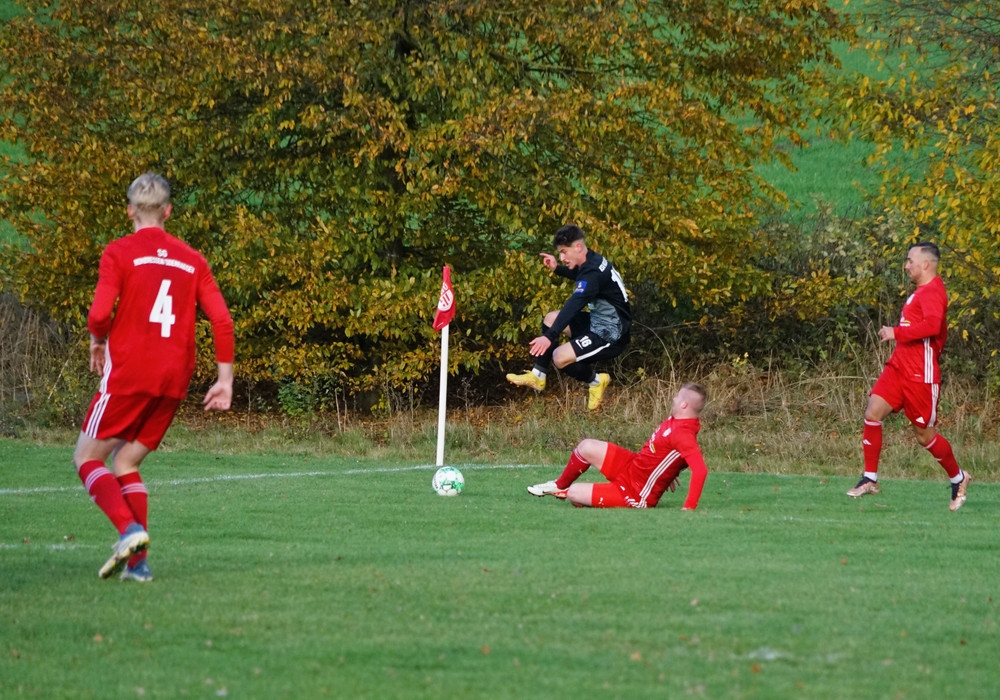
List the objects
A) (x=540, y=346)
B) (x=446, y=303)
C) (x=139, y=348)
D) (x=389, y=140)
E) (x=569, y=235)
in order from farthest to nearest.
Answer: (x=389, y=140) → (x=446, y=303) → (x=569, y=235) → (x=540, y=346) → (x=139, y=348)

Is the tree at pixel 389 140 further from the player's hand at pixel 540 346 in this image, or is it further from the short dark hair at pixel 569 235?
the player's hand at pixel 540 346

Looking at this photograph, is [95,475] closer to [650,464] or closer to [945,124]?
[650,464]

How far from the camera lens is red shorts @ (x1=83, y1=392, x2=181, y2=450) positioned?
635cm

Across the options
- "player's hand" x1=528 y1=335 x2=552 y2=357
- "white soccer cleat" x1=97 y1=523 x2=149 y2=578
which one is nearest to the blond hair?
"white soccer cleat" x1=97 y1=523 x2=149 y2=578

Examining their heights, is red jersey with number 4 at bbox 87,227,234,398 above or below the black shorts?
above

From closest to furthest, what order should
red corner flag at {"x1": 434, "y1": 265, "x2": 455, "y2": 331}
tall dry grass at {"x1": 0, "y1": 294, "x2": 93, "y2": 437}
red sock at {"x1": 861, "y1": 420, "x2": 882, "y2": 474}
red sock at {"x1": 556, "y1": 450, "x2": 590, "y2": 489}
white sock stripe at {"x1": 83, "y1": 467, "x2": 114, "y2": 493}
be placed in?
white sock stripe at {"x1": 83, "y1": 467, "x2": 114, "y2": 493}, red sock at {"x1": 556, "y1": 450, "x2": 590, "y2": 489}, red sock at {"x1": 861, "y1": 420, "x2": 882, "y2": 474}, red corner flag at {"x1": 434, "y1": 265, "x2": 455, "y2": 331}, tall dry grass at {"x1": 0, "y1": 294, "x2": 93, "y2": 437}

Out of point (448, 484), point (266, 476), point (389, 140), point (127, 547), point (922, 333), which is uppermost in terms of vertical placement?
point (389, 140)

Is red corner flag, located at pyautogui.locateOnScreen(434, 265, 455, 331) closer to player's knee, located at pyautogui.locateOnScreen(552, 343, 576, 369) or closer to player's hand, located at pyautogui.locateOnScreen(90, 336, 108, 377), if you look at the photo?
player's knee, located at pyautogui.locateOnScreen(552, 343, 576, 369)

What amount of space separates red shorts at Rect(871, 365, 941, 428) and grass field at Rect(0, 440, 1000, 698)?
3.09 ft

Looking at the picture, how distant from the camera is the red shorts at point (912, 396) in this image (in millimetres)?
10727

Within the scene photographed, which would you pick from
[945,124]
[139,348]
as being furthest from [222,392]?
[945,124]

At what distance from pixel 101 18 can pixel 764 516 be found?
Result: 12.0m

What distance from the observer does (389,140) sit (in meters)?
16.9

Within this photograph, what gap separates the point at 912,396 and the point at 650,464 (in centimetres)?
260
